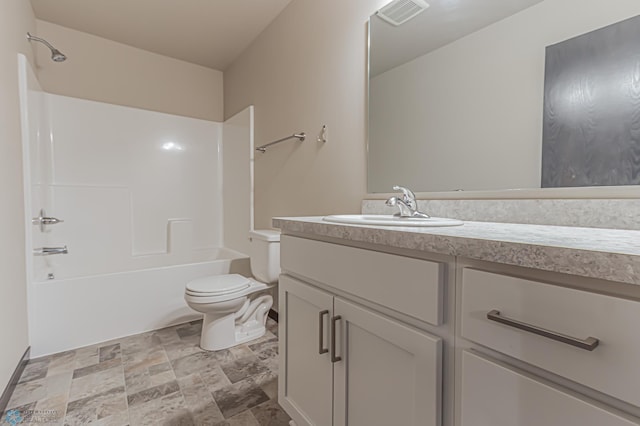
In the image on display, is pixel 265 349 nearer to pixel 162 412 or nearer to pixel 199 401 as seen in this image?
pixel 199 401

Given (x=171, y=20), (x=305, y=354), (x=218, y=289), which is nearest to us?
(x=305, y=354)

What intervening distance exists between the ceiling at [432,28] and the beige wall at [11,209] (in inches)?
73.5

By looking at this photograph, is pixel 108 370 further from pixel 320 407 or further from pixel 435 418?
pixel 435 418

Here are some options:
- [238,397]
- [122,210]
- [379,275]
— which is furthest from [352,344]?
[122,210]

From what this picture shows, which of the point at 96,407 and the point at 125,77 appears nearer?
the point at 96,407

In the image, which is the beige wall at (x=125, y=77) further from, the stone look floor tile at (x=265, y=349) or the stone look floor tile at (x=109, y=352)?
the stone look floor tile at (x=265, y=349)

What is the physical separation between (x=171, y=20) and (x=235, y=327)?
95.7 inches

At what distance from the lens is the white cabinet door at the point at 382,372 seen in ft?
2.15

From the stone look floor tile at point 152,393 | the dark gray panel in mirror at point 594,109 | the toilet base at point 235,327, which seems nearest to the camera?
the dark gray panel in mirror at point 594,109

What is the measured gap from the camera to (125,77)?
112 inches

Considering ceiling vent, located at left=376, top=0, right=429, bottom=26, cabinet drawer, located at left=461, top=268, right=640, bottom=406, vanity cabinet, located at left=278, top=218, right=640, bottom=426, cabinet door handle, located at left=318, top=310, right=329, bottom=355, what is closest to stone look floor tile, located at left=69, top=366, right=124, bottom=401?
vanity cabinet, located at left=278, top=218, right=640, bottom=426

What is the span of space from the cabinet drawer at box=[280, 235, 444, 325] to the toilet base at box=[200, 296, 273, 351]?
114 centimetres

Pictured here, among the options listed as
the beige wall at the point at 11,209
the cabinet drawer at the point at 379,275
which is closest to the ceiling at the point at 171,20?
the beige wall at the point at 11,209

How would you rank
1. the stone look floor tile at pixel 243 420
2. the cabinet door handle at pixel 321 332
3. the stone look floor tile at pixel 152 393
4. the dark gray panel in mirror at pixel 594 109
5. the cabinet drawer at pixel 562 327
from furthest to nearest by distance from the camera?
1. the stone look floor tile at pixel 152 393
2. the stone look floor tile at pixel 243 420
3. the cabinet door handle at pixel 321 332
4. the dark gray panel in mirror at pixel 594 109
5. the cabinet drawer at pixel 562 327
